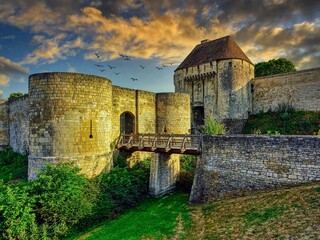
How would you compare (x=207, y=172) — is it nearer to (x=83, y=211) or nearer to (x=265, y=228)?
(x=265, y=228)

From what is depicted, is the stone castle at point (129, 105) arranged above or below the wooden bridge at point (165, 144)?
above

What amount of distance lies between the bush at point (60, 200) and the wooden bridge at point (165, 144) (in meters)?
4.51

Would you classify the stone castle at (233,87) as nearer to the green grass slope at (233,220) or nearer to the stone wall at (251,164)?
the stone wall at (251,164)

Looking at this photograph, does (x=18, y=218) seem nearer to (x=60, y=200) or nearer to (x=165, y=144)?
(x=60, y=200)

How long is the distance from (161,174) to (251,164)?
5232mm

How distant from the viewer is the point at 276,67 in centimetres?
3362

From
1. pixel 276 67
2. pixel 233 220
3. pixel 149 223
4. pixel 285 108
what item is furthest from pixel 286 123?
pixel 149 223

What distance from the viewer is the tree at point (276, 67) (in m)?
33.4

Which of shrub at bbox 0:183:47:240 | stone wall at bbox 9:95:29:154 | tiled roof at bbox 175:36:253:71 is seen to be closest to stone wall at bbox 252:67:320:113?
tiled roof at bbox 175:36:253:71

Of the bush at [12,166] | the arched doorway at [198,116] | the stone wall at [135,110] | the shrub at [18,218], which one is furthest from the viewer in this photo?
the arched doorway at [198,116]

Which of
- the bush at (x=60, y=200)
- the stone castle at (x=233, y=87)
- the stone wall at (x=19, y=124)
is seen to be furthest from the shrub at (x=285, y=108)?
the stone wall at (x=19, y=124)

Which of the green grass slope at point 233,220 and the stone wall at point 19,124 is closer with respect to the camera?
the green grass slope at point 233,220

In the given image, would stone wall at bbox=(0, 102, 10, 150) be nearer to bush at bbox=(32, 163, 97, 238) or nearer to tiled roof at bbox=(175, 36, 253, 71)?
bush at bbox=(32, 163, 97, 238)

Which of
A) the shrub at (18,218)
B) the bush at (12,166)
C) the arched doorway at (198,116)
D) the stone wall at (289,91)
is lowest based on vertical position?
the shrub at (18,218)
